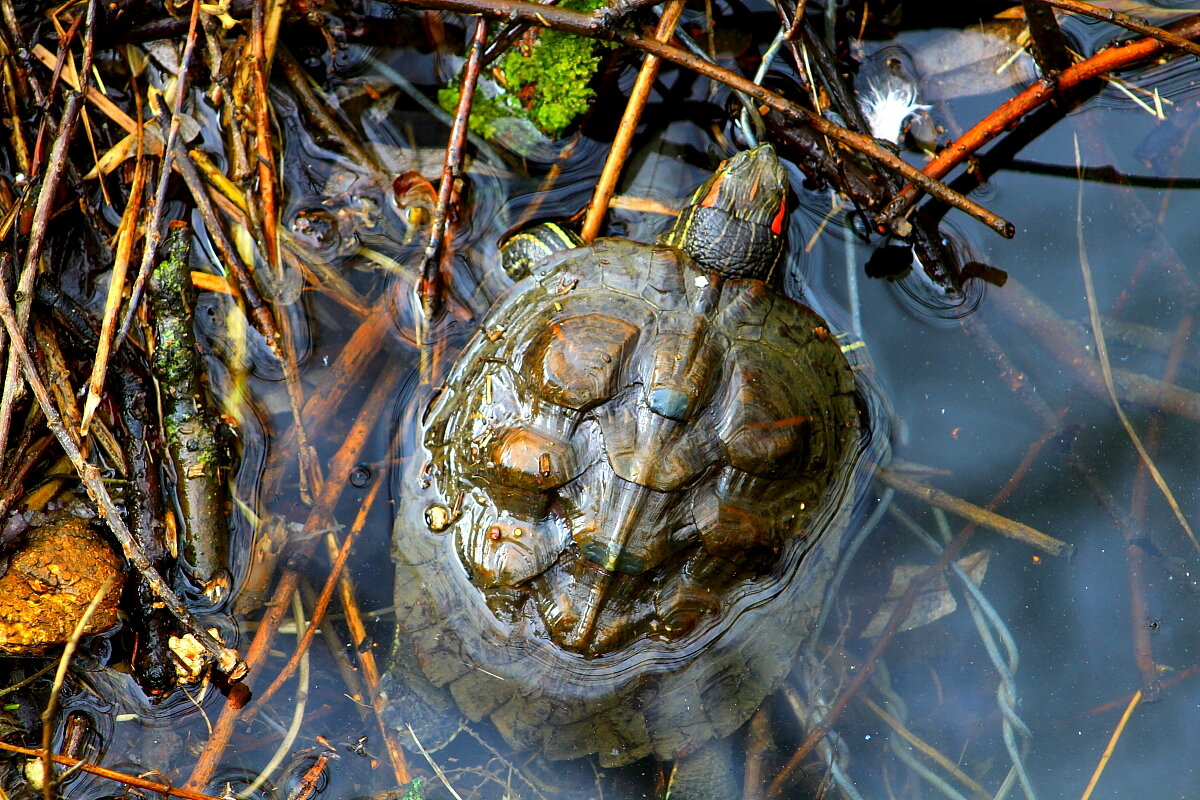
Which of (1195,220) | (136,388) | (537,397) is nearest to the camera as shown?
(537,397)

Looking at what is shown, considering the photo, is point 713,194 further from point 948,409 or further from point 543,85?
point 948,409

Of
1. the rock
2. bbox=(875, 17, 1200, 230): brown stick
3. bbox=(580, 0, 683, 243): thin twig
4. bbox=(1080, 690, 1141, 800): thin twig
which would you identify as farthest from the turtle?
A: bbox=(1080, 690, 1141, 800): thin twig

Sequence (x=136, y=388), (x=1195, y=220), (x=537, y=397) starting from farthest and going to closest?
(x=1195, y=220), (x=136, y=388), (x=537, y=397)

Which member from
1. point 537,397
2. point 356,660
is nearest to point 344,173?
point 537,397

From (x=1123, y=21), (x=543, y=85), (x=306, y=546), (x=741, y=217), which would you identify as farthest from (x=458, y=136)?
(x=1123, y=21)

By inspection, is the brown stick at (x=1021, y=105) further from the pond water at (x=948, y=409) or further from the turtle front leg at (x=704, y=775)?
the turtle front leg at (x=704, y=775)

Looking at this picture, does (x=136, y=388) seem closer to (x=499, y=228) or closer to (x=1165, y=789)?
(x=499, y=228)
